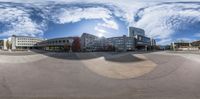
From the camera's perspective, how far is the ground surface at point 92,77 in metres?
2.26

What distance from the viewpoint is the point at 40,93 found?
223cm

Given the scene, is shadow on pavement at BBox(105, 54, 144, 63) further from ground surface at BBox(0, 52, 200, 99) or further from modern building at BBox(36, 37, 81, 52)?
modern building at BBox(36, 37, 81, 52)

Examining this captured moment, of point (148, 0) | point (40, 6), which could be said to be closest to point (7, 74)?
point (40, 6)

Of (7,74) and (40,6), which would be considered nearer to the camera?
(40,6)

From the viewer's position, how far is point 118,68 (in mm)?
2410

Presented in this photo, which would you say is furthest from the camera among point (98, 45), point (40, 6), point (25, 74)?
point (25, 74)

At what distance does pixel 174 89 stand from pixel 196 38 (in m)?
0.47

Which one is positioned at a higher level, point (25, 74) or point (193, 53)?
point (193, 53)

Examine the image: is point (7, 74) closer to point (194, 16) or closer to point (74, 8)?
point (74, 8)

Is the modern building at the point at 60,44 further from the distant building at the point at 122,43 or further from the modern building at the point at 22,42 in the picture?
the distant building at the point at 122,43

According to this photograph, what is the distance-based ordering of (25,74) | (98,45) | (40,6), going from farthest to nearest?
(25,74)
(40,6)
(98,45)

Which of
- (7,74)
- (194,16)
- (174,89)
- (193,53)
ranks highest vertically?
(194,16)

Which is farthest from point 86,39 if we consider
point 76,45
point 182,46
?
point 182,46

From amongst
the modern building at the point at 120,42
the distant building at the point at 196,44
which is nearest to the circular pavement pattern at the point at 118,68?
the modern building at the point at 120,42
